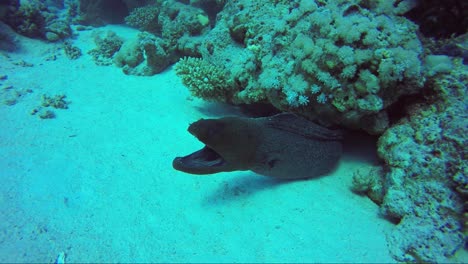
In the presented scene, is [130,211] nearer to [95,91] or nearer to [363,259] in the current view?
[363,259]

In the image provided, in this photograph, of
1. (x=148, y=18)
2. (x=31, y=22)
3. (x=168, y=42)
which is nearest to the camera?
(x=168, y=42)

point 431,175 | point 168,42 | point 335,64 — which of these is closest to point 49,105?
point 168,42

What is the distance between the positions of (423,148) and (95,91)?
571cm

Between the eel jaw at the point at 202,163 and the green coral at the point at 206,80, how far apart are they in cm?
149

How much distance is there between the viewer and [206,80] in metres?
4.32

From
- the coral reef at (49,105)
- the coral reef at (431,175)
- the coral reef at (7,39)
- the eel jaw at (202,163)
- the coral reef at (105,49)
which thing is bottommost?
the coral reef at (7,39)

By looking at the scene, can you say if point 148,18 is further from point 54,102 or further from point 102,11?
point 54,102

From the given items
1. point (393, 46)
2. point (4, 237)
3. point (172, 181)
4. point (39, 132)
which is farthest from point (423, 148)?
point (39, 132)

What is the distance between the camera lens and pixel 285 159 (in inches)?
127

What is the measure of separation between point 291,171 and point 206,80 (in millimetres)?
2060

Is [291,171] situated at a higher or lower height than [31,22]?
higher

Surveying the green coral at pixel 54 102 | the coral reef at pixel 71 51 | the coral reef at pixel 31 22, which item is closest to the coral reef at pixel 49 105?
the green coral at pixel 54 102

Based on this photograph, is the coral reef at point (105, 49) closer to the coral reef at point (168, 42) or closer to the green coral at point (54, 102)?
the coral reef at point (168, 42)

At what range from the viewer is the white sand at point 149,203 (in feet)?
8.21
